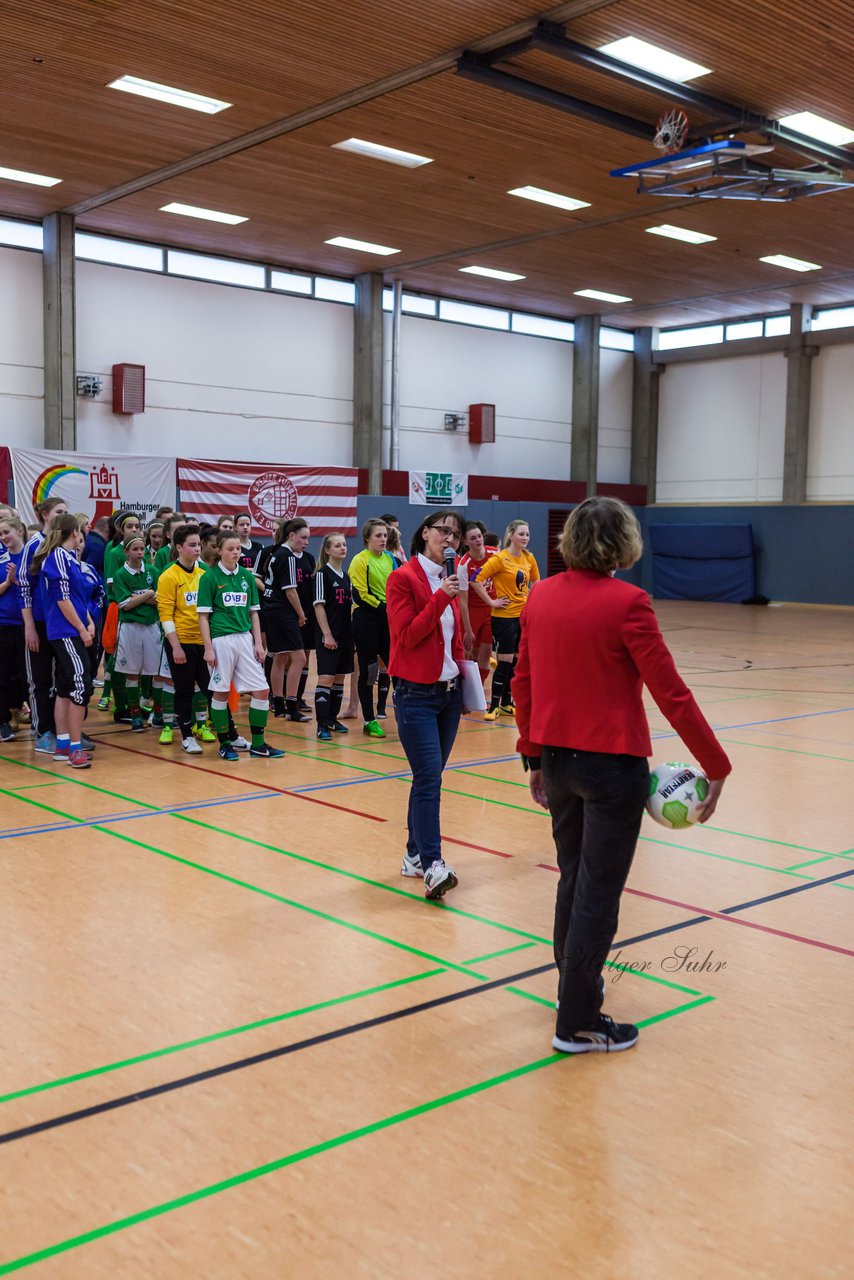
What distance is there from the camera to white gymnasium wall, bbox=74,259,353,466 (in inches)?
751

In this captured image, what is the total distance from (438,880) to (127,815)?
2314mm

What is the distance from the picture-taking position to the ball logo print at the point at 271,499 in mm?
19719

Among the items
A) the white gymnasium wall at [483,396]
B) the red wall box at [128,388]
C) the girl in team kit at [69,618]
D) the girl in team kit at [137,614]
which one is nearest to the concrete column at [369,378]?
the white gymnasium wall at [483,396]

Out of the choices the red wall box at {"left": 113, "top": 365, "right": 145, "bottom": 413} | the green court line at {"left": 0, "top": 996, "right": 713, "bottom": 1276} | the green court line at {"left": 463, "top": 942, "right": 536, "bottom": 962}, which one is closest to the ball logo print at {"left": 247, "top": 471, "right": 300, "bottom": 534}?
the red wall box at {"left": 113, "top": 365, "right": 145, "bottom": 413}

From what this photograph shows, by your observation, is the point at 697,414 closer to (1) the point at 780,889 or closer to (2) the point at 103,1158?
(1) the point at 780,889

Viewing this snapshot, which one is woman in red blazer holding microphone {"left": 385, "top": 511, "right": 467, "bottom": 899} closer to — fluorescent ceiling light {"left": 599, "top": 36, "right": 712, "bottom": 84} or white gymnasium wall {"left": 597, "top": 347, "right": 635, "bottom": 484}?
fluorescent ceiling light {"left": 599, "top": 36, "right": 712, "bottom": 84}

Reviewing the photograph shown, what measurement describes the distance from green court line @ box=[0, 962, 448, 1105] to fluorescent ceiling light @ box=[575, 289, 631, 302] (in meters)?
21.5

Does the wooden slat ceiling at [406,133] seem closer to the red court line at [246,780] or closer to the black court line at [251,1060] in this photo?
the red court line at [246,780]

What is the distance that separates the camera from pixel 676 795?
352cm

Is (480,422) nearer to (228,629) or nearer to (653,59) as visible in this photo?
(653,59)

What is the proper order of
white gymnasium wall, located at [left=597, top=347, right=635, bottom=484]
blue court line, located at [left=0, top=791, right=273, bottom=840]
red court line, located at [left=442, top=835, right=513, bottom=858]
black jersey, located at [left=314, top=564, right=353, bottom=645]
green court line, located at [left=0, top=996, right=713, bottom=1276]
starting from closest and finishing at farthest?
green court line, located at [left=0, top=996, right=713, bottom=1276], red court line, located at [left=442, top=835, right=513, bottom=858], blue court line, located at [left=0, top=791, right=273, bottom=840], black jersey, located at [left=314, top=564, right=353, bottom=645], white gymnasium wall, located at [left=597, top=347, right=635, bottom=484]

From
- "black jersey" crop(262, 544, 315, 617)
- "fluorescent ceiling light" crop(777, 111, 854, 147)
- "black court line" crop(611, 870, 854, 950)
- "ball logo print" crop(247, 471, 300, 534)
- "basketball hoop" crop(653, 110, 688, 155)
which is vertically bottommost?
"black court line" crop(611, 870, 854, 950)

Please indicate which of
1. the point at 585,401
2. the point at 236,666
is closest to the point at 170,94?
the point at 236,666

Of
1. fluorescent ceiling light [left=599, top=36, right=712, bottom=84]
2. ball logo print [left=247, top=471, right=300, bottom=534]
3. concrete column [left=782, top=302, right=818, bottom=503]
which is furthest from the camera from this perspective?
concrete column [left=782, top=302, right=818, bottom=503]
